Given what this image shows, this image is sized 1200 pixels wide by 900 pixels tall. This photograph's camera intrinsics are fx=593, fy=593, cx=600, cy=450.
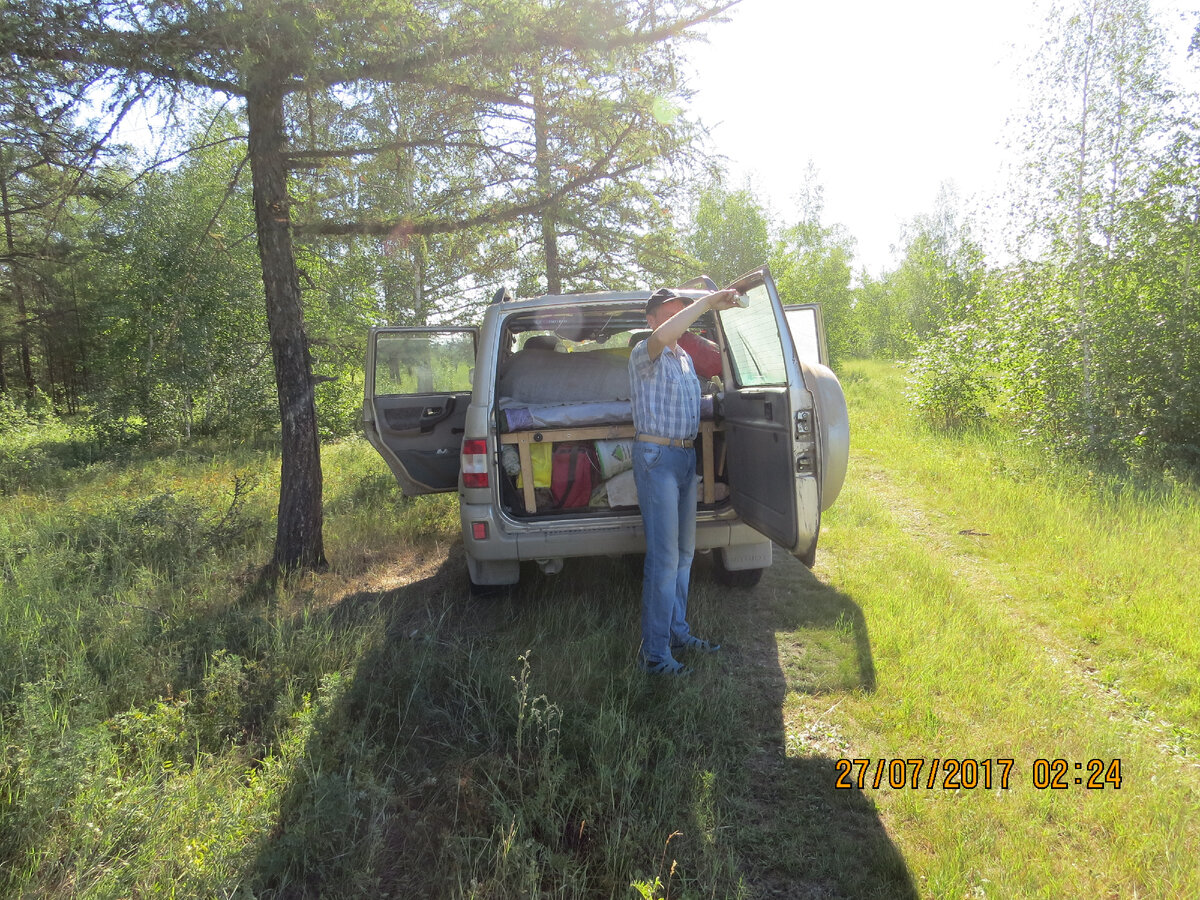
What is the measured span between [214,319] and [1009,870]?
15415 mm

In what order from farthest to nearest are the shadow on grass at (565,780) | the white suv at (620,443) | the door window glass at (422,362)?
the door window glass at (422,362) < the white suv at (620,443) < the shadow on grass at (565,780)

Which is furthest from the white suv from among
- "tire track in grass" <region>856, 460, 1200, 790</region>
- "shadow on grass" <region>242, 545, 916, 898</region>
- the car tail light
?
"tire track in grass" <region>856, 460, 1200, 790</region>

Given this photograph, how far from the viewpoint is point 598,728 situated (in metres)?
2.51

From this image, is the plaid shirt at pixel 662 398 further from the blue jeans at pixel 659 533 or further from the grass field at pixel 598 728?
the grass field at pixel 598 728

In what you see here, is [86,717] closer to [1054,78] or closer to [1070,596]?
[1070,596]

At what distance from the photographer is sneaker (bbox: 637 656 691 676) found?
10.2ft

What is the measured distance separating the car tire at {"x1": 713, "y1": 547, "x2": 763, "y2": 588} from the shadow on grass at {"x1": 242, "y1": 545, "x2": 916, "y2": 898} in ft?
2.08

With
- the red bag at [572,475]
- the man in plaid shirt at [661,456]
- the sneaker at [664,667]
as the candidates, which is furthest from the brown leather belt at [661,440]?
the sneaker at [664,667]

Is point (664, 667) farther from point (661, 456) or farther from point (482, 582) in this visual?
point (482, 582)

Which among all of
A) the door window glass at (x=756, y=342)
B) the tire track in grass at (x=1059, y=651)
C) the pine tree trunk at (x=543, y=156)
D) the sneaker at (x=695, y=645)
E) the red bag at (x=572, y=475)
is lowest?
the tire track in grass at (x=1059, y=651)

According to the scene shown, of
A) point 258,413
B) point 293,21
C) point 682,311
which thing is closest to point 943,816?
point 682,311

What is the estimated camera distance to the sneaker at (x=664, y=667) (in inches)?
122

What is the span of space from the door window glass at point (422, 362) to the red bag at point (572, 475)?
1.90 m

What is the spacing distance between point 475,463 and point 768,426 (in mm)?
1734
